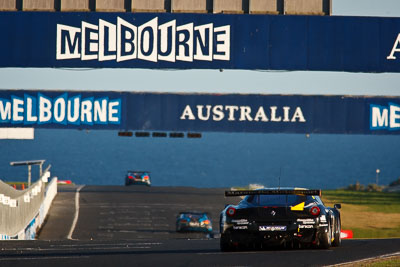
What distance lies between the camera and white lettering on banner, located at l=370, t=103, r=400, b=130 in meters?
42.6

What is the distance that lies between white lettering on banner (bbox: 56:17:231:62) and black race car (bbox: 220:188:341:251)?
23.9m

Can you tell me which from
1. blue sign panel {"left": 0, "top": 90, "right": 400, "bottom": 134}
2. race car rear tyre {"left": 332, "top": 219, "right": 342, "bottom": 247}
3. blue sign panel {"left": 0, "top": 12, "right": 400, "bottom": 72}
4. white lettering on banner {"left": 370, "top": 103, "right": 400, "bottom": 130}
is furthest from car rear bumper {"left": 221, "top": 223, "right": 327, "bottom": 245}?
white lettering on banner {"left": 370, "top": 103, "right": 400, "bottom": 130}

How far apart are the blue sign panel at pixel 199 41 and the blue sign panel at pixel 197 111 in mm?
1924

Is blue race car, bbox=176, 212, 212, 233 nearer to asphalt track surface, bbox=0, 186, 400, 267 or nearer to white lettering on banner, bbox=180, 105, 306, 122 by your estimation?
asphalt track surface, bbox=0, 186, 400, 267

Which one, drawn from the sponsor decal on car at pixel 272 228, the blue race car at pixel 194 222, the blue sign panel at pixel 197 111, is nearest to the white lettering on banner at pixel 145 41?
the blue sign panel at pixel 197 111

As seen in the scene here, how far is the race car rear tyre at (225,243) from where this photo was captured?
17.1 m

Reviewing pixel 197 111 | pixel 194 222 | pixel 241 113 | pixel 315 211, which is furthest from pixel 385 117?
pixel 315 211

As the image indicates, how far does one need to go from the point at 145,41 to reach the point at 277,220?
25.3 metres

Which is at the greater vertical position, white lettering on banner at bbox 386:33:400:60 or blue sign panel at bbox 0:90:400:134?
white lettering on banner at bbox 386:33:400:60

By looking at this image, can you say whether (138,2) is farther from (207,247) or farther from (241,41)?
(207,247)

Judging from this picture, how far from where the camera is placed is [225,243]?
1725cm

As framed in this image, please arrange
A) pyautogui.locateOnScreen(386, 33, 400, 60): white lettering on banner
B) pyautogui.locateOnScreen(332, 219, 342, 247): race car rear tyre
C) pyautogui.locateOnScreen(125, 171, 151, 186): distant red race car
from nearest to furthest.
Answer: pyautogui.locateOnScreen(332, 219, 342, 247): race car rear tyre → pyautogui.locateOnScreen(386, 33, 400, 60): white lettering on banner → pyautogui.locateOnScreen(125, 171, 151, 186): distant red race car

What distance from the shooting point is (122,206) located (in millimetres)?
62500

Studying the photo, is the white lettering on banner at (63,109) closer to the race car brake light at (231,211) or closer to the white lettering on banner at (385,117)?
the white lettering on banner at (385,117)
